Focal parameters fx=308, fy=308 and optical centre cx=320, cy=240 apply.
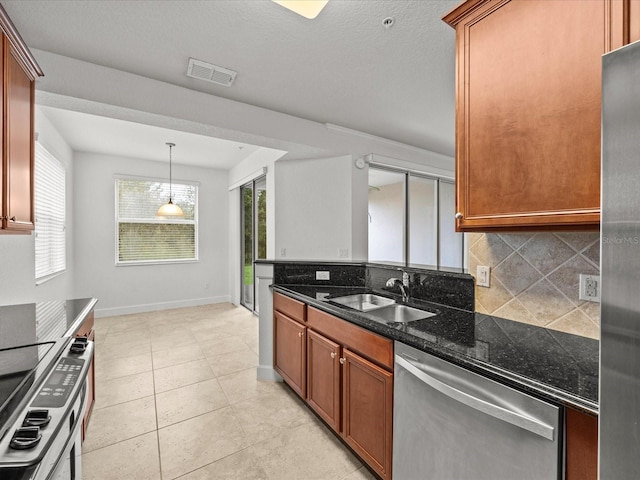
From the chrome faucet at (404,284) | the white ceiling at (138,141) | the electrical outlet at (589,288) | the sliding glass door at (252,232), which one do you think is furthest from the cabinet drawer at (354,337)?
the white ceiling at (138,141)

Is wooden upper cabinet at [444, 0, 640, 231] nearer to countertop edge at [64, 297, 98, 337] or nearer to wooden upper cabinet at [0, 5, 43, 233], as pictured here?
countertop edge at [64, 297, 98, 337]

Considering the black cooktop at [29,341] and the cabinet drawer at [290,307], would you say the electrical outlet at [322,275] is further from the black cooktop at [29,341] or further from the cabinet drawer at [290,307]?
the black cooktop at [29,341]

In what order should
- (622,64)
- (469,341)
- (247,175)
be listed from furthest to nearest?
(247,175) → (469,341) → (622,64)

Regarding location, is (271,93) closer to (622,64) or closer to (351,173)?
(351,173)

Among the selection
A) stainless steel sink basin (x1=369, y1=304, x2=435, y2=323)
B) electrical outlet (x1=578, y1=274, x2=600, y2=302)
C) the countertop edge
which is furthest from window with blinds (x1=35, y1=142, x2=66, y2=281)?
electrical outlet (x1=578, y1=274, x2=600, y2=302)

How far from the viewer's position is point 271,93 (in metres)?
2.65

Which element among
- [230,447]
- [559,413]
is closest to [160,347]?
[230,447]

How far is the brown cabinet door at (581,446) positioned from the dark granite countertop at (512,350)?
0.06m

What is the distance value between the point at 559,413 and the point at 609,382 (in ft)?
1.14

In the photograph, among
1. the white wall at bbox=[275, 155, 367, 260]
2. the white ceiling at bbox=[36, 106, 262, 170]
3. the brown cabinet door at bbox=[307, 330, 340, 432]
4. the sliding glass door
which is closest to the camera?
the brown cabinet door at bbox=[307, 330, 340, 432]

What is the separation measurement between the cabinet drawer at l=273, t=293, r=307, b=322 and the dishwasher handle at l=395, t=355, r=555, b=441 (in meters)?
1.10

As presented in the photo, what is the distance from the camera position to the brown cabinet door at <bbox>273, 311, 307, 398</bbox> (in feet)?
7.79

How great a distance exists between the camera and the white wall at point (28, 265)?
7.80 feet

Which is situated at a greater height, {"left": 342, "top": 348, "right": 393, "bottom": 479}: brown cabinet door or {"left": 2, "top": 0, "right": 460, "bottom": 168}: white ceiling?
{"left": 2, "top": 0, "right": 460, "bottom": 168}: white ceiling
